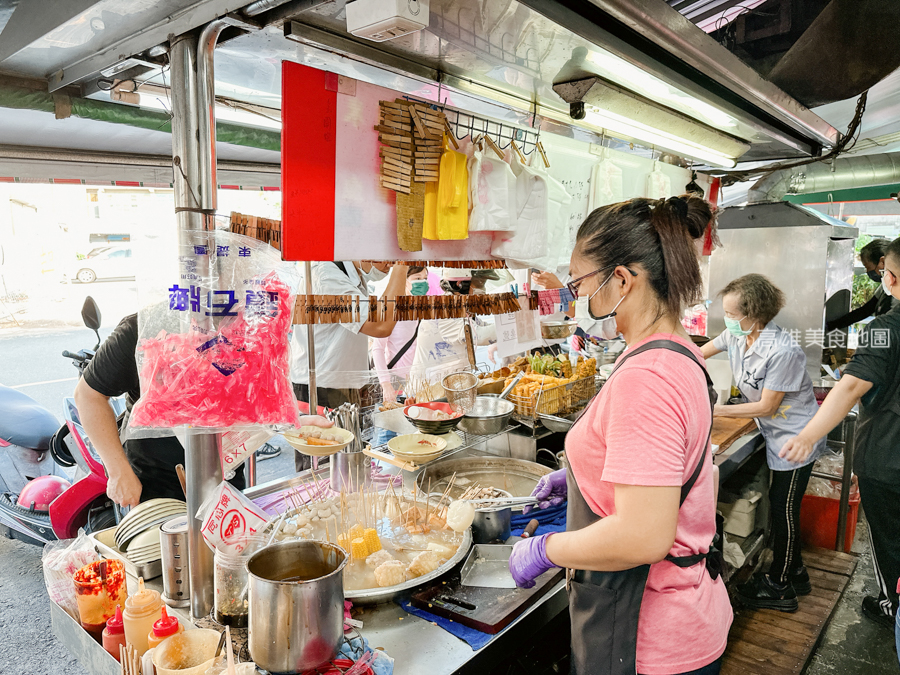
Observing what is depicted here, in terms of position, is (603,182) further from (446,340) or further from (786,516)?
(786,516)

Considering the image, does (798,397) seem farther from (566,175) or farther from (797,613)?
(566,175)

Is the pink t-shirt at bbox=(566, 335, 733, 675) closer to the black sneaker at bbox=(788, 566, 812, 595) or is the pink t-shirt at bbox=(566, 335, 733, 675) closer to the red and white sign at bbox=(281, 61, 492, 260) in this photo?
the red and white sign at bbox=(281, 61, 492, 260)

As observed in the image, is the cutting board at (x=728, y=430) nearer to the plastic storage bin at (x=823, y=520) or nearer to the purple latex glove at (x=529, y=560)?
the plastic storage bin at (x=823, y=520)

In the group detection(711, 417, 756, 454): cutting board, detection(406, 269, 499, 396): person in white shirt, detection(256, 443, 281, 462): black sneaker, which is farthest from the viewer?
detection(256, 443, 281, 462): black sneaker

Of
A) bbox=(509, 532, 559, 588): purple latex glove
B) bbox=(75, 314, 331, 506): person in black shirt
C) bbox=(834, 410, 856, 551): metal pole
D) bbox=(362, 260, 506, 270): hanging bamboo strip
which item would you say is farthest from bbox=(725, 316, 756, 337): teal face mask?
bbox=(75, 314, 331, 506): person in black shirt

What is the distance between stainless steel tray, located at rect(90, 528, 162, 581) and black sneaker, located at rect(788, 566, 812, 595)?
3.90 m

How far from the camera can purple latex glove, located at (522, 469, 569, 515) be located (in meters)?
2.31

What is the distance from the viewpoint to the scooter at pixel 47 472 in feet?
11.4

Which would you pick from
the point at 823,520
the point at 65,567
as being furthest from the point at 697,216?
the point at 823,520

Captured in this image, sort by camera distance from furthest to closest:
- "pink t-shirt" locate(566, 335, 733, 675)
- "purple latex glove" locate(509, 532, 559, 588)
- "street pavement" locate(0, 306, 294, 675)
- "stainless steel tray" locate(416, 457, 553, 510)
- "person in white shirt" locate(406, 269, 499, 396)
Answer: "person in white shirt" locate(406, 269, 499, 396) → "street pavement" locate(0, 306, 294, 675) → "stainless steel tray" locate(416, 457, 553, 510) → "purple latex glove" locate(509, 532, 559, 588) → "pink t-shirt" locate(566, 335, 733, 675)

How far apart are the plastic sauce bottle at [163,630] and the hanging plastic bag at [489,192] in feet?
6.02

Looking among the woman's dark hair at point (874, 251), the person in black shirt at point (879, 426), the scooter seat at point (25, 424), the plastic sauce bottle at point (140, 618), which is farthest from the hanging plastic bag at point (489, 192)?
the woman's dark hair at point (874, 251)

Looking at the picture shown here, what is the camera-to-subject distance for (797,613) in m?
3.71

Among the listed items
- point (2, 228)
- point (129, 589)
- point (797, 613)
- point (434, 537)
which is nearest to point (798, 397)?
point (797, 613)
